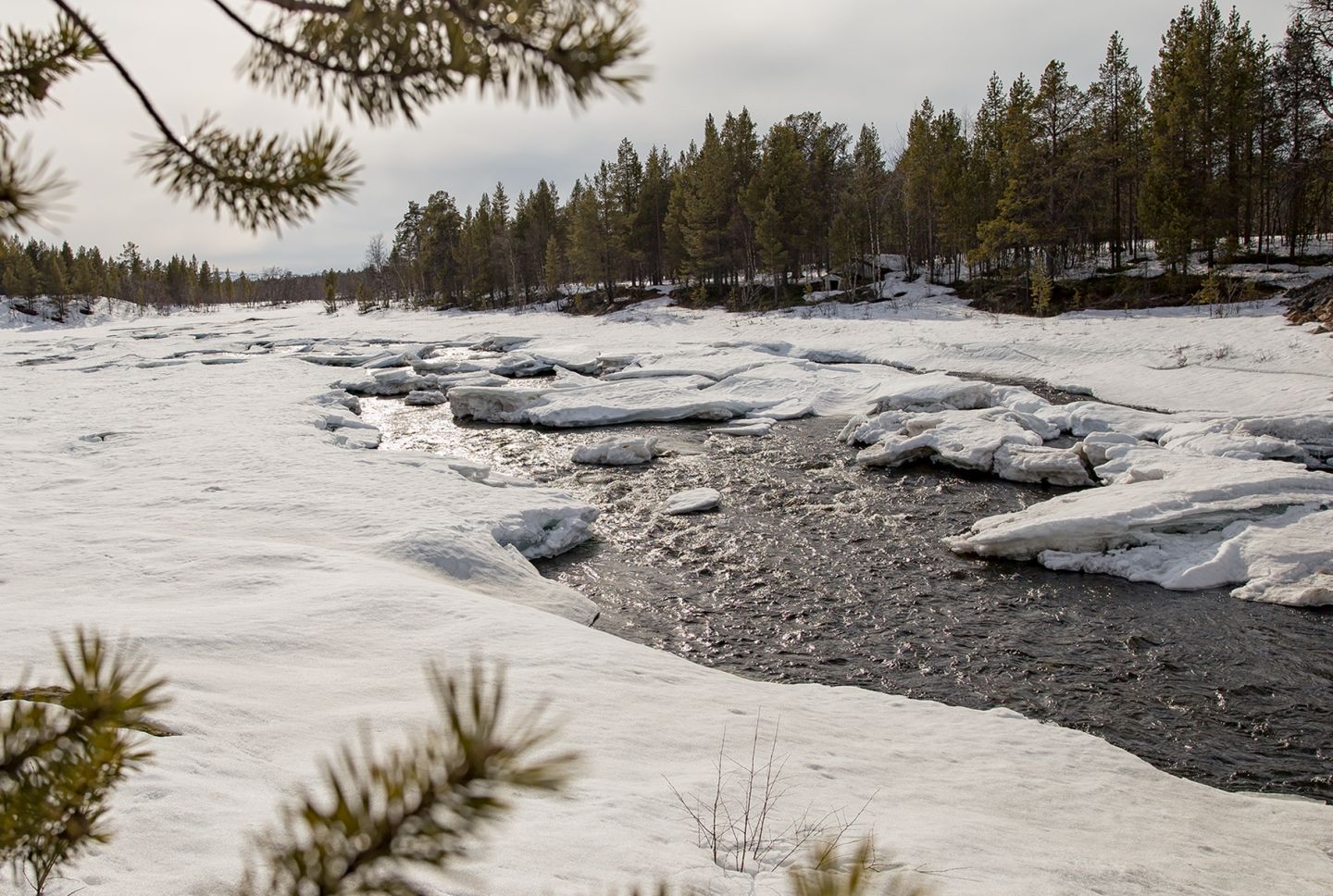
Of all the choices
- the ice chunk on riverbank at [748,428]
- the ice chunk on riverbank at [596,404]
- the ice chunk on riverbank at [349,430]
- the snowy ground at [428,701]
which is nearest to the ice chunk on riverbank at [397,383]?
the ice chunk on riverbank at [596,404]

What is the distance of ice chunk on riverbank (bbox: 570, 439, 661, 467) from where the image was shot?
15.6 m

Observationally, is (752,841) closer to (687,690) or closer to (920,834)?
(920,834)

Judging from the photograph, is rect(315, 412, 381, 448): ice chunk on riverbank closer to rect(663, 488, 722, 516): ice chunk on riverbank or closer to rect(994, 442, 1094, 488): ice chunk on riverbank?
rect(663, 488, 722, 516): ice chunk on riverbank

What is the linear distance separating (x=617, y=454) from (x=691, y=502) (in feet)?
11.8

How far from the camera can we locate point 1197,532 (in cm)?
964

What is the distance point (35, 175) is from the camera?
1312 millimetres

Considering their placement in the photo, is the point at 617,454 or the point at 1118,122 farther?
the point at 1118,122

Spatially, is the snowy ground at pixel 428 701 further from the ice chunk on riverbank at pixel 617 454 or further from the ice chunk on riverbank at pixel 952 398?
the ice chunk on riverbank at pixel 952 398

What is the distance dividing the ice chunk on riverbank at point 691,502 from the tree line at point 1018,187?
96.6ft

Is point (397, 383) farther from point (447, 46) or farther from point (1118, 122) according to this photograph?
point (1118, 122)

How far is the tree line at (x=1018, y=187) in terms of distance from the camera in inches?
1305

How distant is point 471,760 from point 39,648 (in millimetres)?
5554

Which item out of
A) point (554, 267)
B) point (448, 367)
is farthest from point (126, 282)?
point (448, 367)

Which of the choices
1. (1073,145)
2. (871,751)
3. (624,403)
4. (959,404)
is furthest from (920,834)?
(1073,145)
